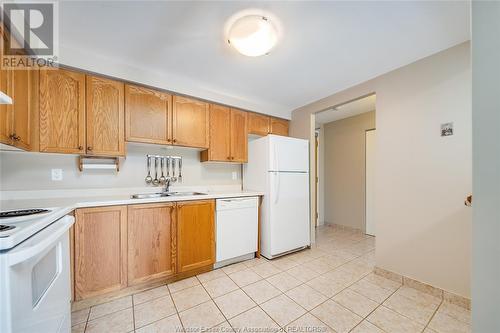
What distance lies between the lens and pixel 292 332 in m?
1.38

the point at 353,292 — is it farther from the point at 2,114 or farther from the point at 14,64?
the point at 14,64

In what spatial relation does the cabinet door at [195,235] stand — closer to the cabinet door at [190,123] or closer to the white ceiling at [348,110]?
the cabinet door at [190,123]

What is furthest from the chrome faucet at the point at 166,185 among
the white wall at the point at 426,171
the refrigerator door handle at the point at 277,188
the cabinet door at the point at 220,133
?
the white wall at the point at 426,171

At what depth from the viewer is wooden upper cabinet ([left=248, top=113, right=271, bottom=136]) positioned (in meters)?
3.00

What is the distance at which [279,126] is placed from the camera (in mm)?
3328

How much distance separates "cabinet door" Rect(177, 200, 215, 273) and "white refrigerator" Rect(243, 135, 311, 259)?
2.53 ft

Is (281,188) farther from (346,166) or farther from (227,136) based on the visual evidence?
(346,166)

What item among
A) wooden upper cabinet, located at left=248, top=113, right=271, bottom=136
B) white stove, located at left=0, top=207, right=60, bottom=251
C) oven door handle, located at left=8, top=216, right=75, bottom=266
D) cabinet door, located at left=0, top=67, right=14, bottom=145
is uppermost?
wooden upper cabinet, located at left=248, top=113, right=271, bottom=136

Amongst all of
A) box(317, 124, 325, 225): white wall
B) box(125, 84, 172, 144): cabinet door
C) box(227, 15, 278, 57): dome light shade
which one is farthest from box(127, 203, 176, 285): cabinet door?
box(317, 124, 325, 225): white wall

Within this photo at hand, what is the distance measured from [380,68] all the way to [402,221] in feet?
5.39

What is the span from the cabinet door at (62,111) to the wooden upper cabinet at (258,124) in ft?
6.50

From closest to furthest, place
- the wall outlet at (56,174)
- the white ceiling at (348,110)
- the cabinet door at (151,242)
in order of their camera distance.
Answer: the cabinet door at (151,242)
the wall outlet at (56,174)
the white ceiling at (348,110)

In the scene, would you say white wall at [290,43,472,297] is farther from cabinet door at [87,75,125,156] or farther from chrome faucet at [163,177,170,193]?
cabinet door at [87,75,125,156]

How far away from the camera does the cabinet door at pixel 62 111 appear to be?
169 cm
